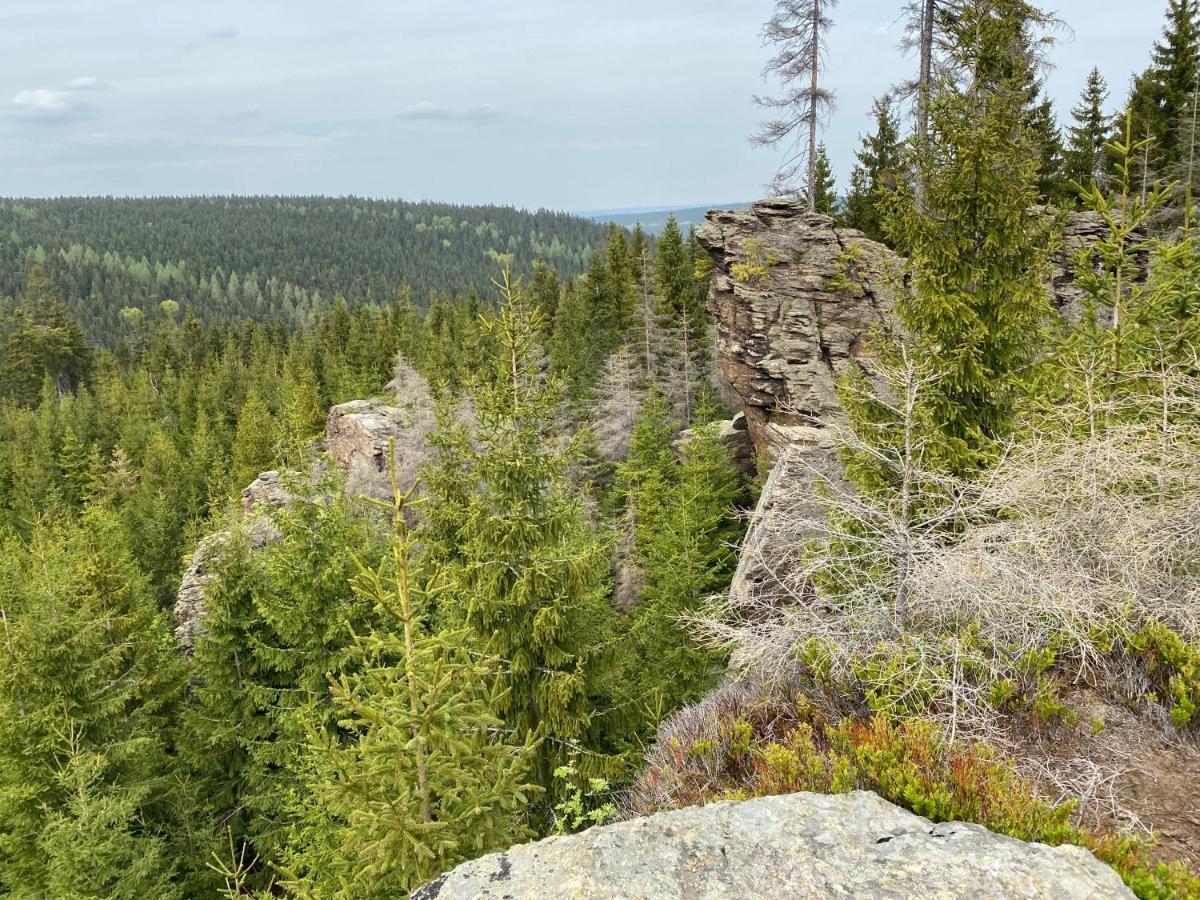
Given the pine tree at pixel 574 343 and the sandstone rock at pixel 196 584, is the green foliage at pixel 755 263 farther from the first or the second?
the sandstone rock at pixel 196 584

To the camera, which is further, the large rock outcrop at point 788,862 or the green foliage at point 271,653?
the green foliage at point 271,653

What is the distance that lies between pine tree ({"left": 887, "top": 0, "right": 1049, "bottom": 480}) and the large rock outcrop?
6.48m

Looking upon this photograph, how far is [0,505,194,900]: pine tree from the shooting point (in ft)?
33.3

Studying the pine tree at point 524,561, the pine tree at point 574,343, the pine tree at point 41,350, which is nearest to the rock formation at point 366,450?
the pine tree at point 574,343

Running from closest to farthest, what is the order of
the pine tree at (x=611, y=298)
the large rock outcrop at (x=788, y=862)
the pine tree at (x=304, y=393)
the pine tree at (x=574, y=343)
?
the large rock outcrop at (x=788, y=862)
the pine tree at (x=574, y=343)
the pine tree at (x=611, y=298)
the pine tree at (x=304, y=393)

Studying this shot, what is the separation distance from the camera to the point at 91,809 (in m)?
9.98

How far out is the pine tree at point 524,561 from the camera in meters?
9.45

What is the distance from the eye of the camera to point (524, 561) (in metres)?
9.65

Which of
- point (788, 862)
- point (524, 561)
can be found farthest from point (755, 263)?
point (788, 862)

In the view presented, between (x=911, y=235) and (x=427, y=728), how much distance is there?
911 cm

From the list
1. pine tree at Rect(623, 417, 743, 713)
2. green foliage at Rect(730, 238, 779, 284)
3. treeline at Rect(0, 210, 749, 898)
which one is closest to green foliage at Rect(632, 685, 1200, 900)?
treeline at Rect(0, 210, 749, 898)

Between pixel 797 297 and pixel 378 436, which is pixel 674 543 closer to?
pixel 797 297

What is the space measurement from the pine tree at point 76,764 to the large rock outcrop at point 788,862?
32.0 feet

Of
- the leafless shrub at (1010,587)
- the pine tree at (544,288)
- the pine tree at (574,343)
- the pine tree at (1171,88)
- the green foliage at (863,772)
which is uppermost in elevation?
the pine tree at (1171,88)
